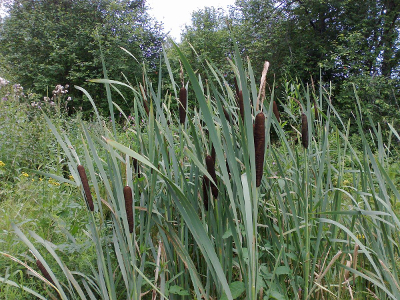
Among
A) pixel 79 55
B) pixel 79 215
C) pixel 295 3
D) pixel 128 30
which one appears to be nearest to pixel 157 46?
pixel 128 30

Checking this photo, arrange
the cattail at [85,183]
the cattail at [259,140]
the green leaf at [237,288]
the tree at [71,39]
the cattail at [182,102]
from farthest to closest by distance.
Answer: the tree at [71,39] < the cattail at [182,102] < the green leaf at [237,288] < the cattail at [85,183] < the cattail at [259,140]

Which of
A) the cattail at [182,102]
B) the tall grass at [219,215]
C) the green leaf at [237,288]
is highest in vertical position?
the cattail at [182,102]

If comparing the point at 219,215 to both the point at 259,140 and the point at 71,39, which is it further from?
the point at 71,39

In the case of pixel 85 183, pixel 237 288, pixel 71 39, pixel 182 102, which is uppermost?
pixel 71 39

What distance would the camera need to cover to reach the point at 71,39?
12102 mm

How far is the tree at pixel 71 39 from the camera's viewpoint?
449 inches

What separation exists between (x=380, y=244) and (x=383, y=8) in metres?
10.7

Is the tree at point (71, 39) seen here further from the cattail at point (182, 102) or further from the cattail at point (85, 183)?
the cattail at point (85, 183)

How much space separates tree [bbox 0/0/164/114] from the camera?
11414 millimetres

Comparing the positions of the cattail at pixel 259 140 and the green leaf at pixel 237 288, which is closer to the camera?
the cattail at pixel 259 140

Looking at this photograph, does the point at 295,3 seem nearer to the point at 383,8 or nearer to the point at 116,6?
the point at 383,8

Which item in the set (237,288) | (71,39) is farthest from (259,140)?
(71,39)

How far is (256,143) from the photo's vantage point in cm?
55

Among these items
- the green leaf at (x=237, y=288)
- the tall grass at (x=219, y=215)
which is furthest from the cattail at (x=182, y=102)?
the green leaf at (x=237, y=288)
